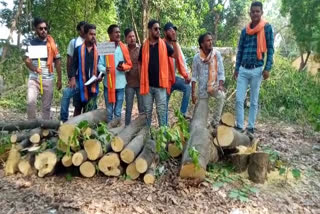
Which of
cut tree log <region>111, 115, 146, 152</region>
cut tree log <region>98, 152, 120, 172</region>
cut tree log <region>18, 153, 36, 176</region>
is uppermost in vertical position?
cut tree log <region>111, 115, 146, 152</region>

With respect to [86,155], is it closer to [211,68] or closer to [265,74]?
[211,68]

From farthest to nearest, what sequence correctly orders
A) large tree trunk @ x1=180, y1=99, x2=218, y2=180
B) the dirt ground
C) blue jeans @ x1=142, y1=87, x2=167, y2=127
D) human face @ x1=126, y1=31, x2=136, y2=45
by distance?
1. human face @ x1=126, y1=31, x2=136, y2=45
2. blue jeans @ x1=142, y1=87, x2=167, y2=127
3. large tree trunk @ x1=180, y1=99, x2=218, y2=180
4. the dirt ground

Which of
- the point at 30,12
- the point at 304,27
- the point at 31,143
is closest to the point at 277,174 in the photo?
the point at 31,143

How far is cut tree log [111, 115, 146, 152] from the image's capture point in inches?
155

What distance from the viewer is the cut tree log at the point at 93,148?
3877 millimetres

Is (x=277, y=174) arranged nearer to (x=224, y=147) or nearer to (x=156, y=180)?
(x=224, y=147)

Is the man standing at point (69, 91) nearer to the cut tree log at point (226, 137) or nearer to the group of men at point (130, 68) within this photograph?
the group of men at point (130, 68)

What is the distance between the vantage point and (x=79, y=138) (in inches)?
156

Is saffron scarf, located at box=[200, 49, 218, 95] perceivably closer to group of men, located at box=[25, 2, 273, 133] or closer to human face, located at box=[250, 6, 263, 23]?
group of men, located at box=[25, 2, 273, 133]

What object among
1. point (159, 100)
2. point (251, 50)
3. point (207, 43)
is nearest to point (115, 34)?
point (159, 100)

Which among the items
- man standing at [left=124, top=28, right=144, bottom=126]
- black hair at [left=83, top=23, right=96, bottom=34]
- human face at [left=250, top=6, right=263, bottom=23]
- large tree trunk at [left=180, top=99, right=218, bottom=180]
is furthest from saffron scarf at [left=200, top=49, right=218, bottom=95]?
black hair at [left=83, top=23, right=96, bottom=34]

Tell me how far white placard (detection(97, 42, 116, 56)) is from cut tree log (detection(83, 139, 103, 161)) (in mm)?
1604

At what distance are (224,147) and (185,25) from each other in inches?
362

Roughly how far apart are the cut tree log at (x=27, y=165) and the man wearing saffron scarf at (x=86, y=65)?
1420mm
